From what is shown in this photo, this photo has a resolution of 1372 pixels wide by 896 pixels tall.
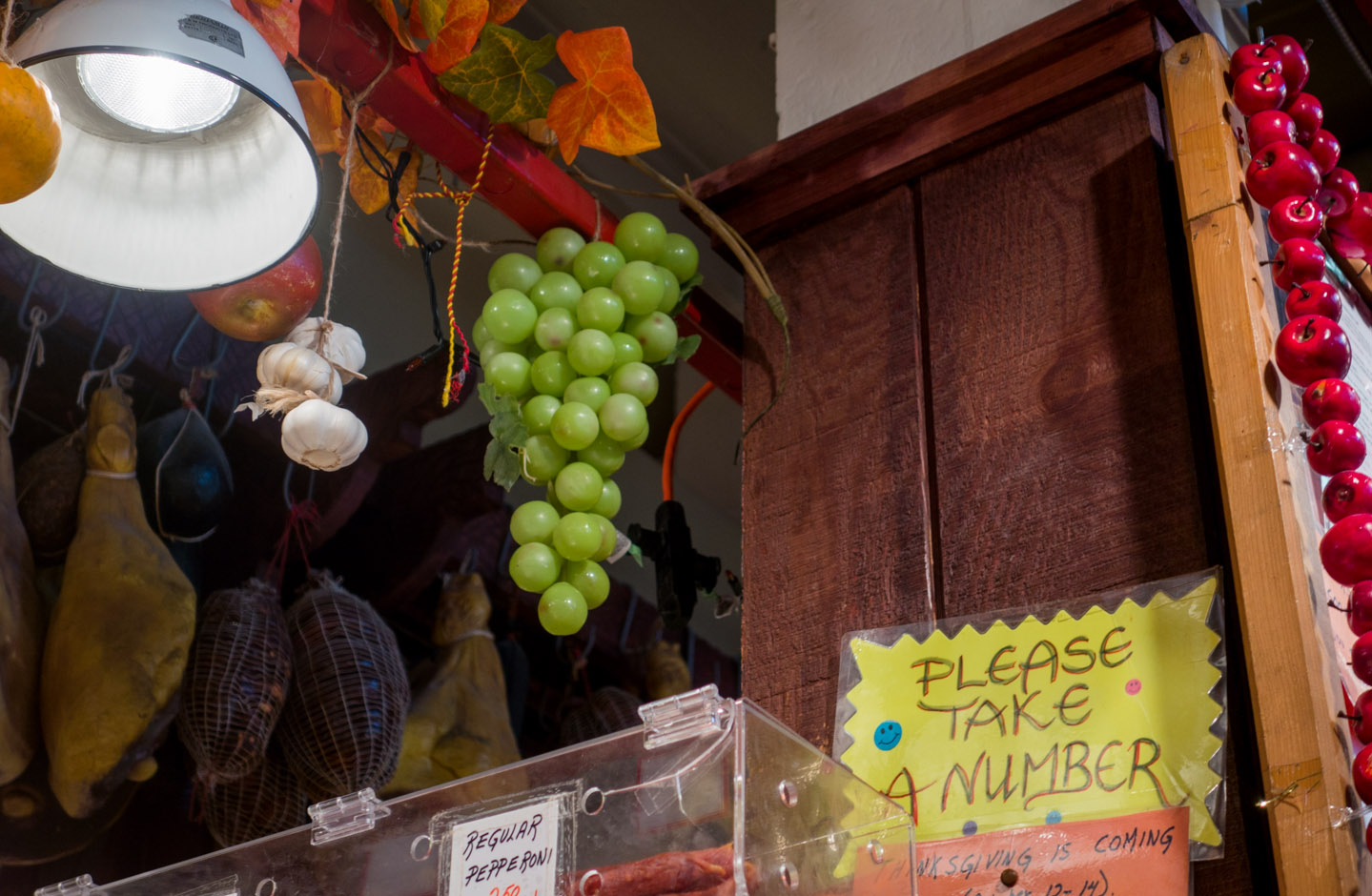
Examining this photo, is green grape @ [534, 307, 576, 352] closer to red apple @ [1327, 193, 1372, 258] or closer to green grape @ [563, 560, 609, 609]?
green grape @ [563, 560, 609, 609]

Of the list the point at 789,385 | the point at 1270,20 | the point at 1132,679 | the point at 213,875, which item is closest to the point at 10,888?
the point at 213,875

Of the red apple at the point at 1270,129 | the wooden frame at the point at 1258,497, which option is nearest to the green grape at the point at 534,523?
the wooden frame at the point at 1258,497

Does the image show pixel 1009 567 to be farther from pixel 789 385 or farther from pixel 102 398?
pixel 102 398

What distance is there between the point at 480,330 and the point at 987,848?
84cm

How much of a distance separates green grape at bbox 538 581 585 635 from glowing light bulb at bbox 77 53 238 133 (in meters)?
0.59

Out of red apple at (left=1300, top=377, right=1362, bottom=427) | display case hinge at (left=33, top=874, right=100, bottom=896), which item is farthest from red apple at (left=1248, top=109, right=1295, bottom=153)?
display case hinge at (left=33, top=874, right=100, bottom=896)

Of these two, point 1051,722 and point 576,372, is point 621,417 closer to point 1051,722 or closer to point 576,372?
point 576,372

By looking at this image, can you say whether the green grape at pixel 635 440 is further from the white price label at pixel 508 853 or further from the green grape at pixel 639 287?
the white price label at pixel 508 853

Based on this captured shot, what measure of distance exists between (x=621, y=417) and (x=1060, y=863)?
0.66m

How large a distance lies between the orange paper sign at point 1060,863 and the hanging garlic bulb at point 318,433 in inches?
25.7

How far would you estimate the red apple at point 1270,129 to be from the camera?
3.97 feet

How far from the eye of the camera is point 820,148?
5.06ft

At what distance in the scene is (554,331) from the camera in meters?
1.51

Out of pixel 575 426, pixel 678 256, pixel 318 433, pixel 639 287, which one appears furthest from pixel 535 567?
pixel 678 256
